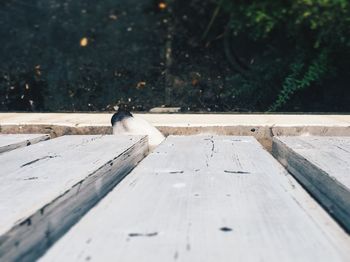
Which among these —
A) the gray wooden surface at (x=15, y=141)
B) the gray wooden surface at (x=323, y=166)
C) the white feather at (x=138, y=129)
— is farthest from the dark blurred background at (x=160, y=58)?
the gray wooden surface at (x=15, y=141)

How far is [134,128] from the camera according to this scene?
1656 millimetres

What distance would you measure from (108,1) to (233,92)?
102 inches

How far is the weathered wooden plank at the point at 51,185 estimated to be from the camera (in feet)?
1.71

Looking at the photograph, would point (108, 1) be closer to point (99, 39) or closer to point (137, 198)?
point (99, 39)

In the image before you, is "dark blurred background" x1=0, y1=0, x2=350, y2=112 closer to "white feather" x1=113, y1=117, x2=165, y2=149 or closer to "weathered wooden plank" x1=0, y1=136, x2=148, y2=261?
"white feather" x1=113, y1=117, x2=165, y2=149

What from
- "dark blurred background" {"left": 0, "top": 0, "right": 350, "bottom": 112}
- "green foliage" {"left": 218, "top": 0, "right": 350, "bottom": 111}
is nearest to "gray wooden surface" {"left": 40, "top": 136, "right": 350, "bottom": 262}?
"green foliage" {"left": 218, "top": 0, "right": 350, "bottom": 111}

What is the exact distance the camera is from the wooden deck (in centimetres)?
50

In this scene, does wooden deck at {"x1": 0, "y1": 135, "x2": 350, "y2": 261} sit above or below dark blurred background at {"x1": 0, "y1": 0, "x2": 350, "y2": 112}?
below

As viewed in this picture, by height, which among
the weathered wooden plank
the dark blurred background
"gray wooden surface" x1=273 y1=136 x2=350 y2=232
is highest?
the dark blurred background

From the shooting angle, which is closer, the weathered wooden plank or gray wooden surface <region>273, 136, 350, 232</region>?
the weathered wooden plank

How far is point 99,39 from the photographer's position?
5930mm

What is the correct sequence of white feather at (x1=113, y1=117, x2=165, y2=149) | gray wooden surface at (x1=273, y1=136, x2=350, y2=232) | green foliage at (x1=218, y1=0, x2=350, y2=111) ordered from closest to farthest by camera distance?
1. gray wooden surface at (x1=273, y1=136, x2=350, y2=232)
2. white feather at (x1=113, y1=117, x2=165, y2=149)
3. green foliage at (x1=218, y1=0, x2=350, y2=111)

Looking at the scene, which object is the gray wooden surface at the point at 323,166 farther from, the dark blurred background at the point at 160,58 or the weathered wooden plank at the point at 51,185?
the dark blurred background at the point at 160,58

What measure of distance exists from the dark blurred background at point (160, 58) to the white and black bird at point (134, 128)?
2.67 metres
